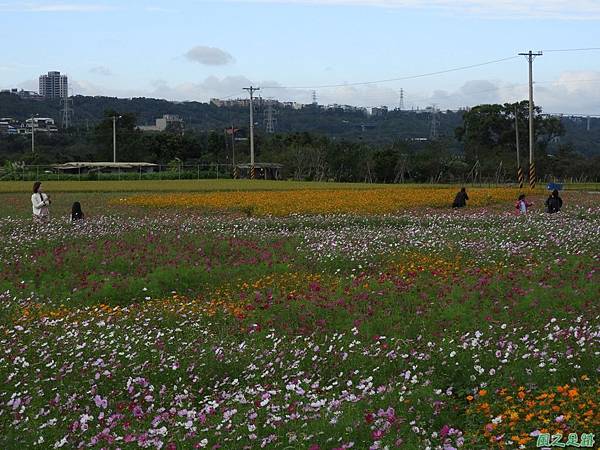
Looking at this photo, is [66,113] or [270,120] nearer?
[270,120]

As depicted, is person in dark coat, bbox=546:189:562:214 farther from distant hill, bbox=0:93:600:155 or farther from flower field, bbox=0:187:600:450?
distant hill, bbox=0:93:600:155

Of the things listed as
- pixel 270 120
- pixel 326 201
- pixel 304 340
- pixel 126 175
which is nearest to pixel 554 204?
pixel 326 201

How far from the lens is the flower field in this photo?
683cm

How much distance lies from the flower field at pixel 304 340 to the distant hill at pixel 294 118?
384ft

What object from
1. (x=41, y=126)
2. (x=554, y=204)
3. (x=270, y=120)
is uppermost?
(x=270, y=120)

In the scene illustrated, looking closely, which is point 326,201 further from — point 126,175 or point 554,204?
point 126,175

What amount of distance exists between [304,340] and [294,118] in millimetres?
158909

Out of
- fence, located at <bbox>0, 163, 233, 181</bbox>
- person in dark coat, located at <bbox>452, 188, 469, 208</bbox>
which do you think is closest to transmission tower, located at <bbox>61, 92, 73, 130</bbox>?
fence, located at <bbox>0, 163, 233, 181</bbox>

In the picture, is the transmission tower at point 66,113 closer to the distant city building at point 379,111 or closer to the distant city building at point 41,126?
the distant city building at point 41,126

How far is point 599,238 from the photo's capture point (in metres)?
16.0

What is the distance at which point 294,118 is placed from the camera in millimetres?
167375

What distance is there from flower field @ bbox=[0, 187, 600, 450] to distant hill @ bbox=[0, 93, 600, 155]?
117m

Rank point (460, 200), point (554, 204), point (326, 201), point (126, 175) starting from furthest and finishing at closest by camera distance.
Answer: point (126, 175), point (326, 201), point (460, 200), point (554, 204)

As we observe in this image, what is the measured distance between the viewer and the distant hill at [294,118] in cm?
14762
